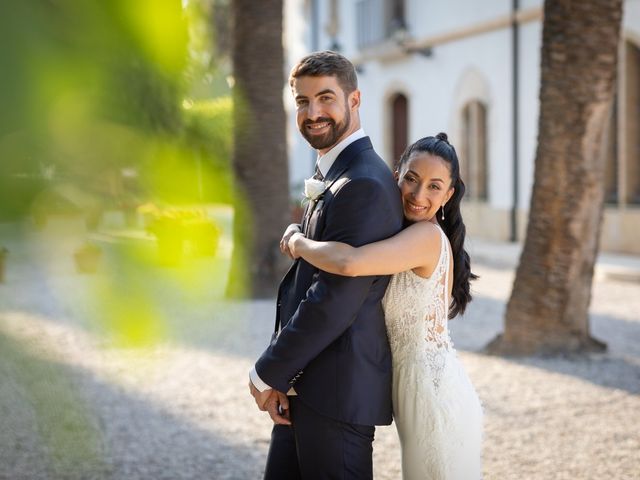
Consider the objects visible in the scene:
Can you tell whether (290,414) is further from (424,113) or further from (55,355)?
(424,113)

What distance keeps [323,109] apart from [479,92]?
52.2 feet

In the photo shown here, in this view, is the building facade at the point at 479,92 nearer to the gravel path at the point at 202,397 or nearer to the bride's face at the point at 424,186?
the gravel path at the point at 202,397

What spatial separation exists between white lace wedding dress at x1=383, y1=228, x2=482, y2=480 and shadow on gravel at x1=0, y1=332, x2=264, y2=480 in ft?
6.81

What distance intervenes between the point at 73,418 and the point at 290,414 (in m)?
3.40

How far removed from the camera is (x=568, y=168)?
7.21 m

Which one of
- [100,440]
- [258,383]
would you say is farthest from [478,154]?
[258,383]

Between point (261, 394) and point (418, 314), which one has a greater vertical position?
point (418, 314)

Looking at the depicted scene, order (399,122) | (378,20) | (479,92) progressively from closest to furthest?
(479,92) → (378,20) → (399,122)

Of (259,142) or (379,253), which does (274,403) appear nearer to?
(379,253)

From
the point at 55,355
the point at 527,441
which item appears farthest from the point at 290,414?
the point at 55,355

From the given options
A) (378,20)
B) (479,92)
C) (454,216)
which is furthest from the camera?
(378,20)

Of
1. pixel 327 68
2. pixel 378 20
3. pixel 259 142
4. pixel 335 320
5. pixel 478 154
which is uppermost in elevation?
pixel 378 20

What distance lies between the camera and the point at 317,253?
2.75 m

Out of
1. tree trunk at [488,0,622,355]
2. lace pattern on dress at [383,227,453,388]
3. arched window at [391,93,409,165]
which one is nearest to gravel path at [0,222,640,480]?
tree trunk at [488,0,622,355]
